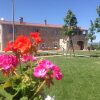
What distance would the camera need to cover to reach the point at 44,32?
3236 inches

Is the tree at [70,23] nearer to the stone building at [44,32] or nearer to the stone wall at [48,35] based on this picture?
the stone building at [44,32]

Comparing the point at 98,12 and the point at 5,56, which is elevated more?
the point at 98,12

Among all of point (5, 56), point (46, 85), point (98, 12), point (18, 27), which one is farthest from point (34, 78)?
point (18, 27)

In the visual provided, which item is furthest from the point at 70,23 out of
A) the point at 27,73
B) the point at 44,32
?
the point at 27,73

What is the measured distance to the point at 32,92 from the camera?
150 inches

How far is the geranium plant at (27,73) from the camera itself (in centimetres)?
371

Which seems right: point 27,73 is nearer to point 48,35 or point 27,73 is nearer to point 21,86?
point 21,86

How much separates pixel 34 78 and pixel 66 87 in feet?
30.0

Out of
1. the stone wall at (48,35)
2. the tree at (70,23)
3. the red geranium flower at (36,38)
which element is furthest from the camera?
the stone wall at (48,35)

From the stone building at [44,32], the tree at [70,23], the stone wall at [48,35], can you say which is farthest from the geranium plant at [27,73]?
the stone wall at [48,35]

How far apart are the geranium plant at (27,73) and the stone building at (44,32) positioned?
231 ft

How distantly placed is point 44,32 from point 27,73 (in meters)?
78.3

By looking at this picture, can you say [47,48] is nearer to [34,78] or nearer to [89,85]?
[89,85]

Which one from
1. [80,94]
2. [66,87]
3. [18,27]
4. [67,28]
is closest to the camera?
[80,94]
